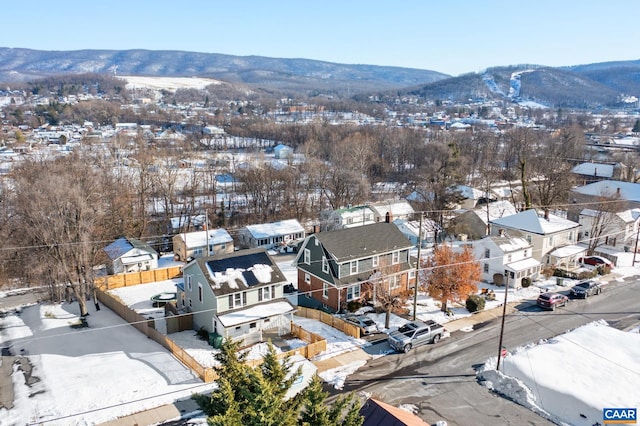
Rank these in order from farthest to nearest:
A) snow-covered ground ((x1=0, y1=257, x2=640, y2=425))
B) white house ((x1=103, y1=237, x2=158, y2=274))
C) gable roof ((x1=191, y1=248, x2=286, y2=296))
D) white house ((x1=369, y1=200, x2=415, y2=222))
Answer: white house ((x1=369, y1=200, x2=415, y2=222)), white house ((x1=103, y1=237, x2=158, y2=274)), gable roof ((x1=191, y1=248, x2=286, y2=296)), snow-covered ground ((x1=0, y1=257, x2=640, y2=425))

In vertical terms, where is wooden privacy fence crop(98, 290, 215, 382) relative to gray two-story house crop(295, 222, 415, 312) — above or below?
below

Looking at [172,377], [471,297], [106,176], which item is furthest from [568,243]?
[106,176]

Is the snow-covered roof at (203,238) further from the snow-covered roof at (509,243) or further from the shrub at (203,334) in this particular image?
the snow-covered roof at (509,243)

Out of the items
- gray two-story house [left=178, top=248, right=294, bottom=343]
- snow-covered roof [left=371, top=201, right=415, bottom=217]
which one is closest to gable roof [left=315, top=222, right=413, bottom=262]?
gray two-story house [left=178, top=248, right=294, bottom=343]

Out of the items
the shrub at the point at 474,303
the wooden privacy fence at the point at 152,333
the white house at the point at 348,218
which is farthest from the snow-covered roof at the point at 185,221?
the shrub at the point at 474,303

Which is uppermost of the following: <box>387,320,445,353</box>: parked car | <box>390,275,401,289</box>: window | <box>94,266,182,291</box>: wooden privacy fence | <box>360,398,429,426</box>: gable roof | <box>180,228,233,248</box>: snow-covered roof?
<box>360,398,429,426</box>: gable roof

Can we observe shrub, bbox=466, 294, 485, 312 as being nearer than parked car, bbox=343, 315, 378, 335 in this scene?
No

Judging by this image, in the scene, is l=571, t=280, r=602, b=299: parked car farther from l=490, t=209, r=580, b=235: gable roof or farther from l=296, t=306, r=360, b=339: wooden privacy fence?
l=296, t=306, r=360, b=339: wooden privacy fence

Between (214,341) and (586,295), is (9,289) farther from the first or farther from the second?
(586,295)
